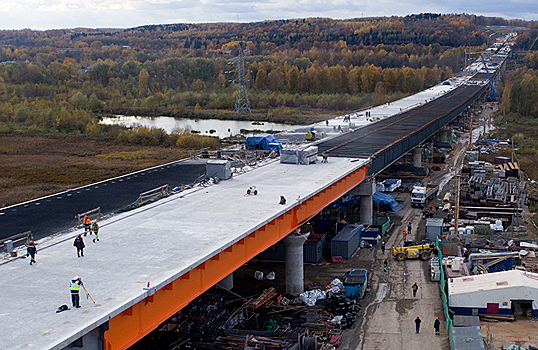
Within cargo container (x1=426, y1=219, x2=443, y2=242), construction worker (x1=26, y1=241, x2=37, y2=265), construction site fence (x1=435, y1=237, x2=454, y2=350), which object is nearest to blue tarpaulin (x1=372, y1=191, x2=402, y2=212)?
cargo container (x1=426, y1=219, x2=443, y2=242)

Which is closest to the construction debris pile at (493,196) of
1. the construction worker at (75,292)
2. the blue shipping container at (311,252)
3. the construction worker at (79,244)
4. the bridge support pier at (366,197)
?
the bridge support pier at (366,197)

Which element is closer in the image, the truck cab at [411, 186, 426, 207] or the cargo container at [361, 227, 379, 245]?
the cargo container at [361, 227, 379, 245]

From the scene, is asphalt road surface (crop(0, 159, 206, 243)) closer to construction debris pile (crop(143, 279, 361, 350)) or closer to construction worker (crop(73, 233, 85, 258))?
construction debris pile (crop(143, 279, 361, 350))

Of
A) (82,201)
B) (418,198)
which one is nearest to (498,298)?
(418,198)

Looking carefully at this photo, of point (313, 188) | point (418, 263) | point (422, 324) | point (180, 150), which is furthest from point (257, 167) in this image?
point (180, 150)

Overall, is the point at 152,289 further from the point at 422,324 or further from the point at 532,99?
the point at 532,99

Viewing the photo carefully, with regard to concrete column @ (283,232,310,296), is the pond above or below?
below

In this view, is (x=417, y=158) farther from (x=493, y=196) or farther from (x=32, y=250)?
(x=32, y=250)
